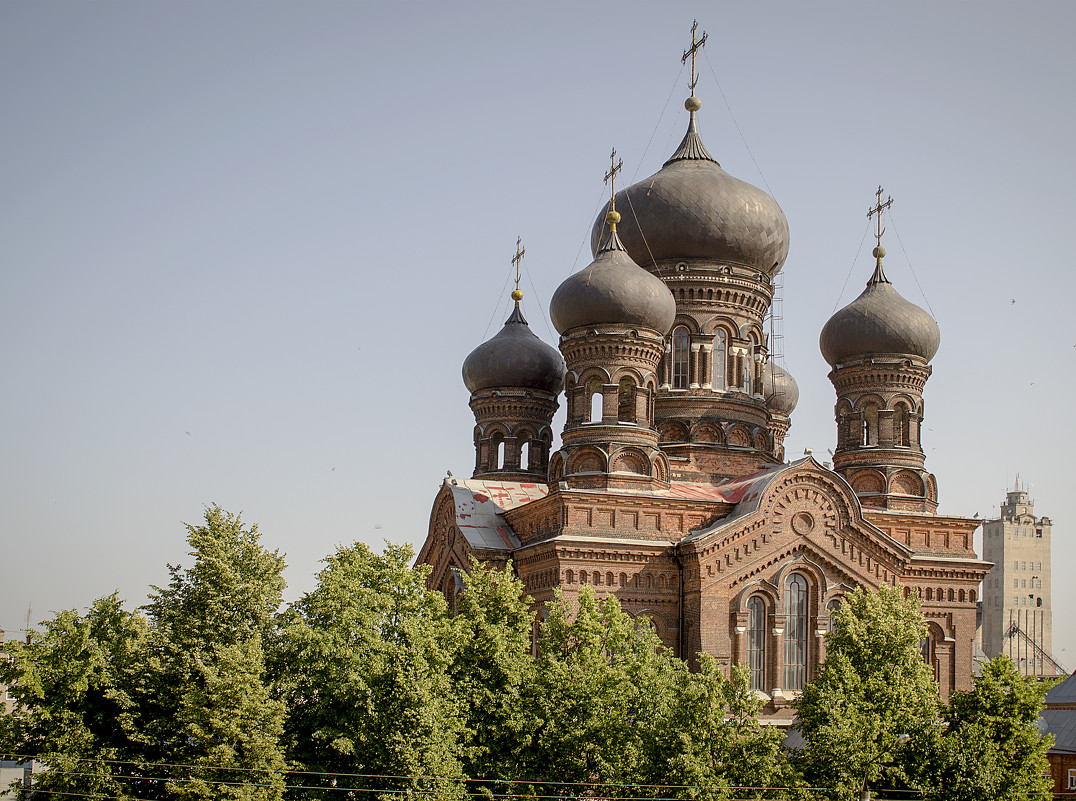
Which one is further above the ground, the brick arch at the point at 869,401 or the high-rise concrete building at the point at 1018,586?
the brick arch at the point at 869,401

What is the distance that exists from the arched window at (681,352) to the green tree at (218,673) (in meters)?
13.9

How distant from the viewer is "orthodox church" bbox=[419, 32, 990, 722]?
89.6 feet

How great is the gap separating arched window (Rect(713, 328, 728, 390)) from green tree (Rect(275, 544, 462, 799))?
1315 cm

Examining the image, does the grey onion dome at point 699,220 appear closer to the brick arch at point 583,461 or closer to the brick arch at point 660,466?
the brick arch at point 660,466

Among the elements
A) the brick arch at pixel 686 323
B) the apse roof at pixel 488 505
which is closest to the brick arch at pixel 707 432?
the brick arch at pixel 686 323

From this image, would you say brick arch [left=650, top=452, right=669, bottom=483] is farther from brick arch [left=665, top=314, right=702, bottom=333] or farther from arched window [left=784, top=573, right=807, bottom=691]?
brick arch [left=665, top=314, right=702, bottom=333]

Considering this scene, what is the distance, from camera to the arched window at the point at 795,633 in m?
27.5

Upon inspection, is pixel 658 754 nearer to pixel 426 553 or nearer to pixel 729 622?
pixel 729 622

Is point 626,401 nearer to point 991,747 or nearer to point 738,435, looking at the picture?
point 738,435

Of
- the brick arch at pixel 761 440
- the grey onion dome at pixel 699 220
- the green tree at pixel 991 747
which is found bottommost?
the green tree at pixel 991 747

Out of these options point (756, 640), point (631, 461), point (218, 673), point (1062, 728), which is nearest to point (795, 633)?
point (756, 640)

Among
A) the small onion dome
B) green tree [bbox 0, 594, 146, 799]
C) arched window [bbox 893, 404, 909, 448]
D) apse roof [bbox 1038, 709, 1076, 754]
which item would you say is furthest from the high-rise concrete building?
green tree [bbox 0, 594, 146, 799]

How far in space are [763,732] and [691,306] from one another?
14.4 m

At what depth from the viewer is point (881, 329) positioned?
107 feet
